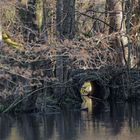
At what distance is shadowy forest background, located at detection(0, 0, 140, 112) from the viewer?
19438mm

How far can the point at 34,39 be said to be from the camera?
20.3 metres

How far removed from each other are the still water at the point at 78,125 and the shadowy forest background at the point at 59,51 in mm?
1093

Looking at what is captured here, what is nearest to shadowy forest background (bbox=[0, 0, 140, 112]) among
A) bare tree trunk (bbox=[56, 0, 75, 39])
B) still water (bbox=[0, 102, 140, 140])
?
bare tree trunk (bbox=[56, 0, 75, 39])

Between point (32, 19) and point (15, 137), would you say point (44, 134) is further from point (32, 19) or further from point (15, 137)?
point (32, 19)

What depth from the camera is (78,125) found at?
57.6ft

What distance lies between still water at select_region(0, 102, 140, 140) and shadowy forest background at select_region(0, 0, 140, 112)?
3.59ft

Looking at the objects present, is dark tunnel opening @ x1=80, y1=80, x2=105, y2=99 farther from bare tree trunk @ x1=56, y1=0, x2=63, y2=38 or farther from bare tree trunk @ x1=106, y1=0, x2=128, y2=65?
bare tree trunk @ x1=56, y1=0, x2=63, y2=38

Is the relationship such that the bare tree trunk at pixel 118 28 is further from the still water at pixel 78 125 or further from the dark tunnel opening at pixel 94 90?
the still water at pixel 78 125

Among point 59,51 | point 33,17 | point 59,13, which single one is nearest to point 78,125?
point 59,51

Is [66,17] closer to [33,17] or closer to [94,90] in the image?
[33,17]

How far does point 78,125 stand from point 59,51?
10.8ft

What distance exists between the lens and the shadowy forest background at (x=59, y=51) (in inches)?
765

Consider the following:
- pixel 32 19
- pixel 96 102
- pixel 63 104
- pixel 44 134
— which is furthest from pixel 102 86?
pixel 44 134

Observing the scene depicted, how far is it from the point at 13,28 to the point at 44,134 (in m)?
6.32
